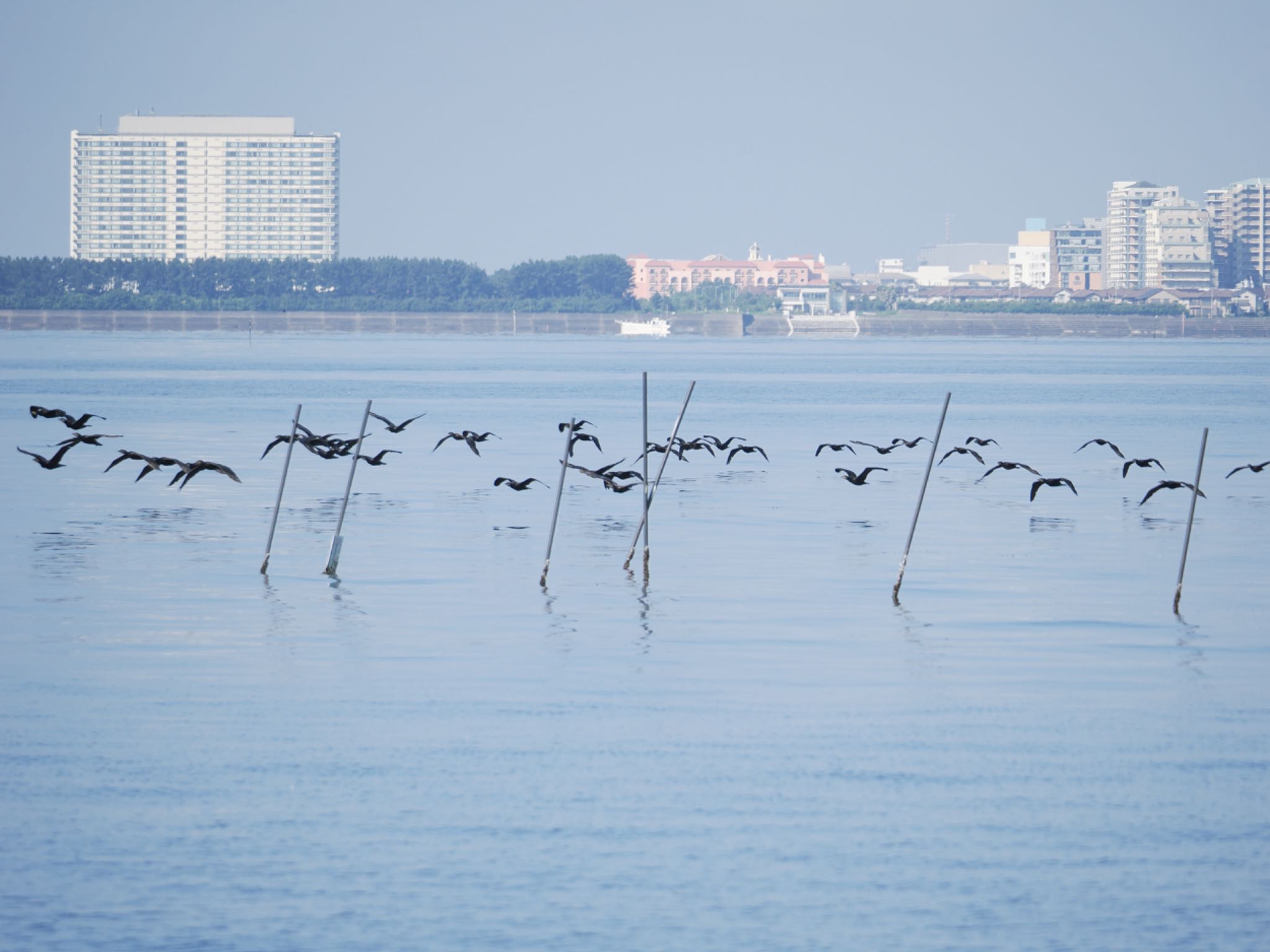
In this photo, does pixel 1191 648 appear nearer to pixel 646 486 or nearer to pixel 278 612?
pixel 646 486

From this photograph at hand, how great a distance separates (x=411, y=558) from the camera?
2253 cm

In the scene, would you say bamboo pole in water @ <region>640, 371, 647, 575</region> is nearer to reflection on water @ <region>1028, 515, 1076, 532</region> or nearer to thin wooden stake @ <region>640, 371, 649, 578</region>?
thin wooden stake @ <region>640, 371, 649, 578</region>

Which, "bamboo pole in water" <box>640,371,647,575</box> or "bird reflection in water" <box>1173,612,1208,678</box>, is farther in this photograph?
"bamboo pole in water" <box>640,371,647,575</box>

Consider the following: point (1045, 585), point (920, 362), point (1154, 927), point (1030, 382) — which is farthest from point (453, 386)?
point (1154, 927)

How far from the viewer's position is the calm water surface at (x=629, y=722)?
982cm

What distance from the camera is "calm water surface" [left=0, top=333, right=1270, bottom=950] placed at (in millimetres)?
9820

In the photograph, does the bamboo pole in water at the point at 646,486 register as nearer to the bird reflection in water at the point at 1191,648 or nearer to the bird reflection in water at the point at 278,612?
the bird reflection in water at the point at 278,612

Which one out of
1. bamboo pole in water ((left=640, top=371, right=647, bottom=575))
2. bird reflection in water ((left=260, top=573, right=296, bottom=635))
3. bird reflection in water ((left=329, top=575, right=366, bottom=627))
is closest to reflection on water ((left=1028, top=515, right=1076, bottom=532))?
bamboo pole in water ((left=640, top=371, right=647, bottom=575))

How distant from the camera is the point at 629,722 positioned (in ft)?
45.5

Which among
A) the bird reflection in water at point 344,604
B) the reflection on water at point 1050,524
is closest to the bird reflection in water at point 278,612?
the bird reflection in water at point 344,604

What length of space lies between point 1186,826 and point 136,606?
35.8 ft

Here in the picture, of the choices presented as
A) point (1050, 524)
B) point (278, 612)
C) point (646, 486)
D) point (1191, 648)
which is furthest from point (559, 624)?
point (1050, 524)

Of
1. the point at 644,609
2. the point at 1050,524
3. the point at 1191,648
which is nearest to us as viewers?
the point at 1191,648

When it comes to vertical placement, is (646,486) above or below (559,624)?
above
